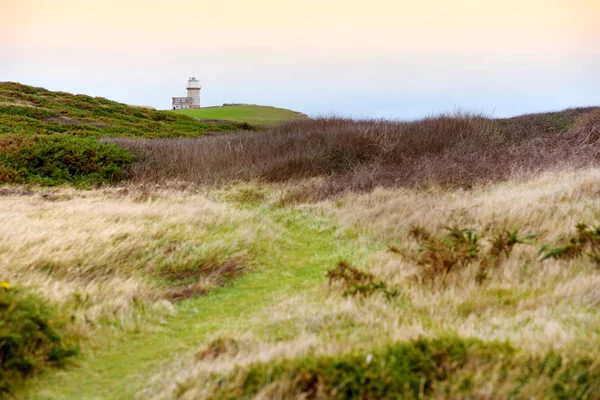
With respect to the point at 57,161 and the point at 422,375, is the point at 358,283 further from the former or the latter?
the point at 57,161

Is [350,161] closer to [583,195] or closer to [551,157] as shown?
[551,157]

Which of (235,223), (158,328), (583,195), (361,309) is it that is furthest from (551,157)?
(158,328)

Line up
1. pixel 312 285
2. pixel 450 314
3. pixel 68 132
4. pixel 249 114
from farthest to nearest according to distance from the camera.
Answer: pixel 249 114 → pixel 68 132 → pixel 312 285 → pixel 450 314

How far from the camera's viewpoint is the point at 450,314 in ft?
15.6

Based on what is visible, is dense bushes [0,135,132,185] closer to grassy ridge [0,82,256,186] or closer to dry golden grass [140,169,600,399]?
grassy ridge [0,82,256,186]

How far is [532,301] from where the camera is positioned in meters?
4.84

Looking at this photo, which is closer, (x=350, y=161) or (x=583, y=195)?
(x=583, y=195)

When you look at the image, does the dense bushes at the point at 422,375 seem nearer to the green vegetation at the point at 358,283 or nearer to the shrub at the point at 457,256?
the green vegetation at the point at 358,283

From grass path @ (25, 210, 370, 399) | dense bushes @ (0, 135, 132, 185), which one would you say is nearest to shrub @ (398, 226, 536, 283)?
grass path @ (25, 210, 370, 399)

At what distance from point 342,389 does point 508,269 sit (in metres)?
3.30

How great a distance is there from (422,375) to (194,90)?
2713 inches

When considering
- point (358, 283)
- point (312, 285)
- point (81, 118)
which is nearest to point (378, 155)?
point (312, 285)

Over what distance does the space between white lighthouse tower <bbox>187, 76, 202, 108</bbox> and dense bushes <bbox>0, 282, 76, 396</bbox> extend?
6648 cm

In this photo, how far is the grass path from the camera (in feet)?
13.3
